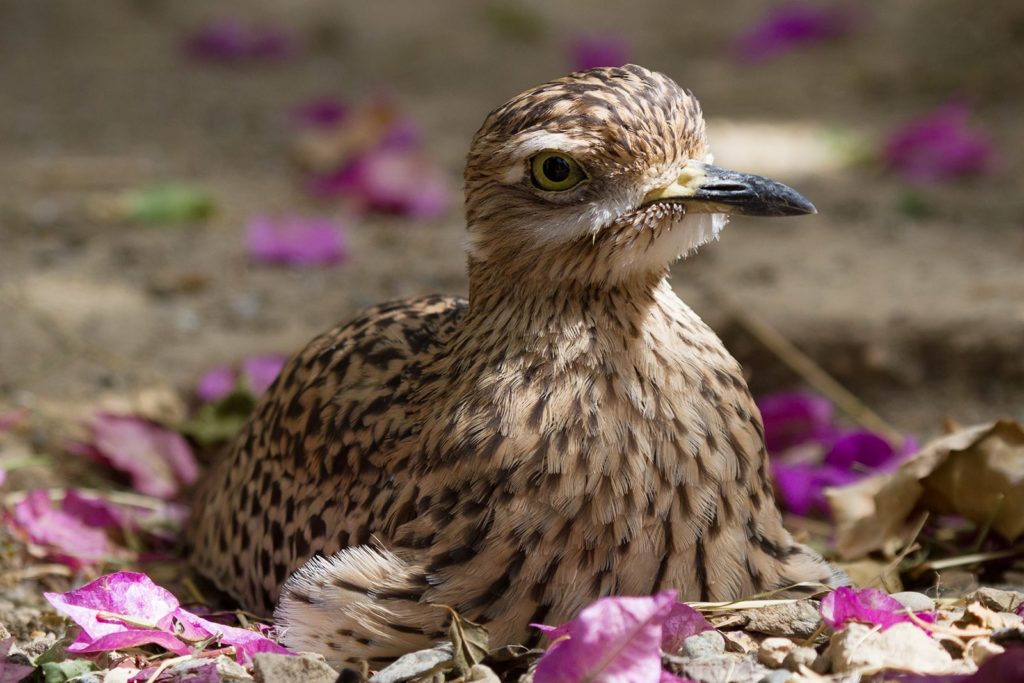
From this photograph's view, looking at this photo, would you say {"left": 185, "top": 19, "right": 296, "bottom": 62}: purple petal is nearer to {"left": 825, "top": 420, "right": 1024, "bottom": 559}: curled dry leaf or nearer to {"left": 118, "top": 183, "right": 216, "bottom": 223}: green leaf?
{"left": 118, "top": 183, "right": 216, "bottom": 223}: green leaf

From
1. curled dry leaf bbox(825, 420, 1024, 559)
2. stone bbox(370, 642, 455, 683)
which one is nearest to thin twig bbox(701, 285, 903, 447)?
curled dry leaf bbox(825, 420, 1024, 559)

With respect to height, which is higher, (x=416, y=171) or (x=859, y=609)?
(x=416, y=171)

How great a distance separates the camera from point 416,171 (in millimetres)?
6398

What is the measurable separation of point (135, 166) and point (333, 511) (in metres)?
4.43

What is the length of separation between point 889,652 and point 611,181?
1047 millimetres

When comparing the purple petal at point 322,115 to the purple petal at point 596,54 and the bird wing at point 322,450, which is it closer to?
the purple petal at point 596,54

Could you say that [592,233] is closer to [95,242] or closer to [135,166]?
[95,242]

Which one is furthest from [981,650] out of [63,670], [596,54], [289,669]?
[596,54]

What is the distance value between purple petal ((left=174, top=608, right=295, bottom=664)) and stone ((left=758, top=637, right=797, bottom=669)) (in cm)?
97

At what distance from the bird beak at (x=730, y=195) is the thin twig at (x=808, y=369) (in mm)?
1915

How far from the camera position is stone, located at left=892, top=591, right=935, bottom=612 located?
9.18 feet

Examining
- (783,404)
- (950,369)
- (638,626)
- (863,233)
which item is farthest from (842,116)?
(638,626)

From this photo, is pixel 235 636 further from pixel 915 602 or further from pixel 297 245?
pixel 297 245

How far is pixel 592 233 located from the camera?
2719 millimetres
